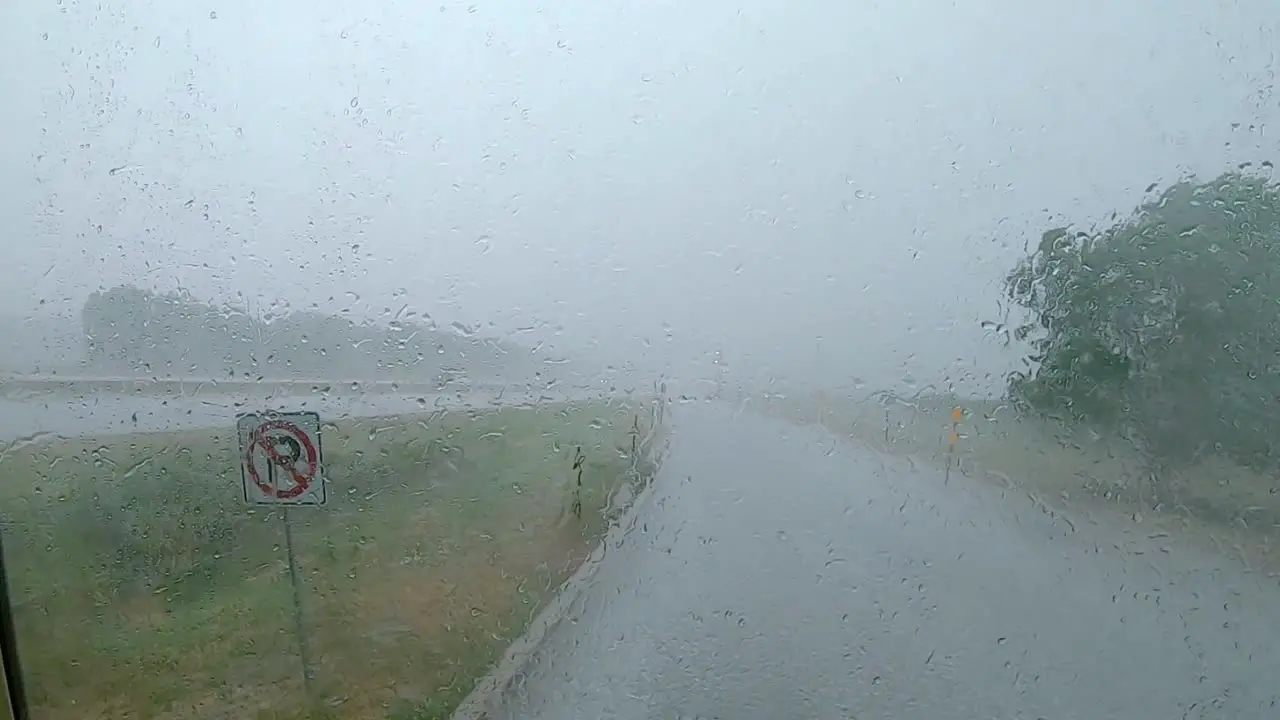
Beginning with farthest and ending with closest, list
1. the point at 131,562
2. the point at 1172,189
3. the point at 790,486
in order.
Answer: the point at 131,562
the point at 790,486
the point at 1172,189

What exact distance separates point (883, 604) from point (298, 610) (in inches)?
62.2

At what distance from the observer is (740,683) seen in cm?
220

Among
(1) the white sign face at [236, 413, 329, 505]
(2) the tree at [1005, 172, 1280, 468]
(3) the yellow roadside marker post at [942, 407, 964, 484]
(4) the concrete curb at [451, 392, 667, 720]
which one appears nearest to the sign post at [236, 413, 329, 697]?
(1) the white sign face at [236, 413, 329, 505]

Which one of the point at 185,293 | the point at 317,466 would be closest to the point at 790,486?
the point at 317,466

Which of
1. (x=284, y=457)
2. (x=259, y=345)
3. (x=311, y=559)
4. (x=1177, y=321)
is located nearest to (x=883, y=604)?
(x=1177, y=321)

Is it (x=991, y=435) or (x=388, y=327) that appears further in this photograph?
(x=388, y=327)

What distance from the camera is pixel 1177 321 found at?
1.87m

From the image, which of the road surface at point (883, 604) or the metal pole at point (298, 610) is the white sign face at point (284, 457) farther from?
the road surface at point (883, 604)

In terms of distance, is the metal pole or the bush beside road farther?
the metal pole

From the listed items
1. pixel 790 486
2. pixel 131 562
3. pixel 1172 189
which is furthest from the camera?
pixel 131 562

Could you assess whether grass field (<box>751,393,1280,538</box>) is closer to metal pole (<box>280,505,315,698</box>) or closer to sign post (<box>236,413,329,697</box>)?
sign post (<box>236,413,329,697</box>)

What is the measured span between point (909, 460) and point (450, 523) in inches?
47.8

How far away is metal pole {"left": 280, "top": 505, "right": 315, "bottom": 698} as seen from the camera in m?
2.28

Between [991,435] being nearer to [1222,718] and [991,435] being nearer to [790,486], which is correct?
[790,486]
